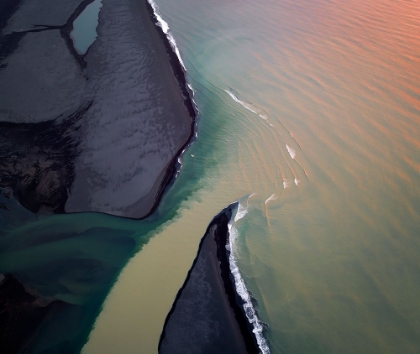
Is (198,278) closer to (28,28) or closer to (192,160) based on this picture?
(192,160)

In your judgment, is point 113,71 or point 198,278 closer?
point 198,278

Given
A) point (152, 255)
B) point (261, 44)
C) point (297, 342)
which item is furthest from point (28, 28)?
point (297, 342)

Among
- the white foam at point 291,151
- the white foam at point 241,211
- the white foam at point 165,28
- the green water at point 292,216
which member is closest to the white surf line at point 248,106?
the green water at point 292,216

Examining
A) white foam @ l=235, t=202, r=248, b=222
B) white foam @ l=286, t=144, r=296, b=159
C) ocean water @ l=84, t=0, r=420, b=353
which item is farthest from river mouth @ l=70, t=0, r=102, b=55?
white foam @ l=235, t=202, r=248, b=222

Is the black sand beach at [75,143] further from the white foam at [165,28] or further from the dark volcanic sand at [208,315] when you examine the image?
the dark volcanic sand at [208,315]

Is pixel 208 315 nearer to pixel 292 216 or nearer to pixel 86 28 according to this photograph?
pixel 292 216

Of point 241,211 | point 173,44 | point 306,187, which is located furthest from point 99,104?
point 306,187
